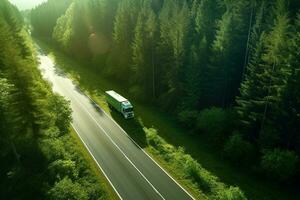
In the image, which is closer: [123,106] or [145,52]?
[123,106]

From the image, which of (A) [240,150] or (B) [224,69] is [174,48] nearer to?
(B) [224,69]

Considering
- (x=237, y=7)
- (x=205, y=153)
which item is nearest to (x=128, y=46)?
(x=237, y=7)

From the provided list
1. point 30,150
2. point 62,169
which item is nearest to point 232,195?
point 62,169

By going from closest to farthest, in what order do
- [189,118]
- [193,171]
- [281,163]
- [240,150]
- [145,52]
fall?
1. [281,163]
2. [193,171]
3. [240,150]
4. [189,118]
5. [145,52]

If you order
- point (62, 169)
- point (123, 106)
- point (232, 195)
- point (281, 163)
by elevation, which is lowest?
point (232, 195)

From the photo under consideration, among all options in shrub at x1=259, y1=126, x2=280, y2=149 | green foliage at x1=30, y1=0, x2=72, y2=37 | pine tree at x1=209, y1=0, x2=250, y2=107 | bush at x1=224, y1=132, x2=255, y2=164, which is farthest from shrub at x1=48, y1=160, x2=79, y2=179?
green foliage at x1=30, y1=0, x2=72, y2=37
